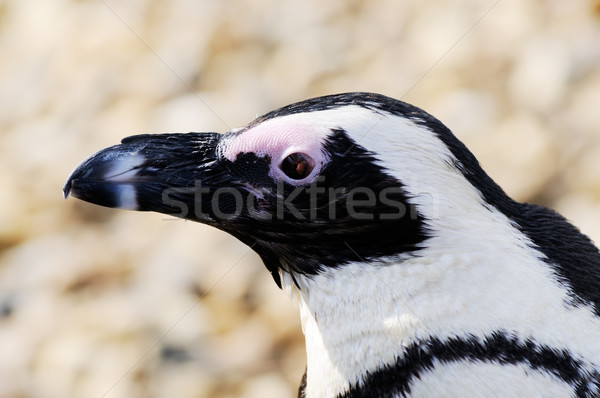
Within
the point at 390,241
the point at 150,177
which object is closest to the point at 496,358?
the point at 390,241

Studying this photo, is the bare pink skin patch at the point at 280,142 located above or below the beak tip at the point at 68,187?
above

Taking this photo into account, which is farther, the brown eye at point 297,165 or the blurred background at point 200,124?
the blurred background at point 200,124

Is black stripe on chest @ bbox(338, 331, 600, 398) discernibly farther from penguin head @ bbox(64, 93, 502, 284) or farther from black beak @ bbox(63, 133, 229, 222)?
black beak @ bbox(63, 133, 229, 222)

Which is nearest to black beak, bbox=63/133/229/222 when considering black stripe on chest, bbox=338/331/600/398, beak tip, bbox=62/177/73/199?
beak tip, bbox=62/177/73/199

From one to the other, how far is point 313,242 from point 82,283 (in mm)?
1701

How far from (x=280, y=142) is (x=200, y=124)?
71.5 inches

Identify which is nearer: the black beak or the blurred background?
the black beak

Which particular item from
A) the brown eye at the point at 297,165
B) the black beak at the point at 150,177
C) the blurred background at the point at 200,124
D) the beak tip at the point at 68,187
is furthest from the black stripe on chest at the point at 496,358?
the blurred background at the point at 200,124

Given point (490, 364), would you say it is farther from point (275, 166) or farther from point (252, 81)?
point (252, 81)

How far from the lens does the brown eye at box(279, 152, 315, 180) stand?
1304mm

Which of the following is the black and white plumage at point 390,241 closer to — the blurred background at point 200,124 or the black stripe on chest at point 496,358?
the black stripe on chest at point 496,358

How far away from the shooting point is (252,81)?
3324mm

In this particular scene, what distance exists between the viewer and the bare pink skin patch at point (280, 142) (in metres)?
1.30

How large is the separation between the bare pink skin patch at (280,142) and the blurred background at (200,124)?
1.24 m
